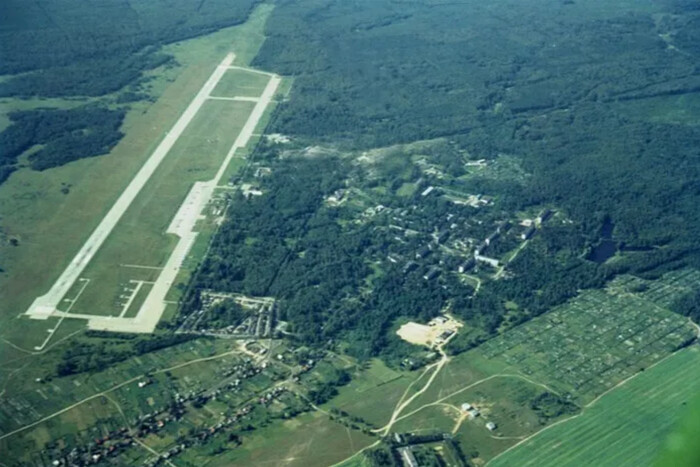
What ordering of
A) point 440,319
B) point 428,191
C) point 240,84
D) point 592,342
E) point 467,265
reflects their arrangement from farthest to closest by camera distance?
point 240,84 → point 428,191 → point 467,265 → point 440,319 → point 592,342

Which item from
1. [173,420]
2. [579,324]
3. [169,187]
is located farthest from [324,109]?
[173,420]

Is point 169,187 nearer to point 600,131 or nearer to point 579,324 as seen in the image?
point 579,324

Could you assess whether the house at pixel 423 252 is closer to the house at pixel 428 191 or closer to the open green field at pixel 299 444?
the house at pixel 428 191

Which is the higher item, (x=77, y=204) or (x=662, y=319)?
(x=77, y=204)

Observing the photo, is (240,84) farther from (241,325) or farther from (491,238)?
(241,325)

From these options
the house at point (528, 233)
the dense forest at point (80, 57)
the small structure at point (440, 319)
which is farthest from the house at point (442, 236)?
the dense forest at point (80, 57)

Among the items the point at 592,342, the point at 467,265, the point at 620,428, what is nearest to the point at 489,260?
the point at 467,265
